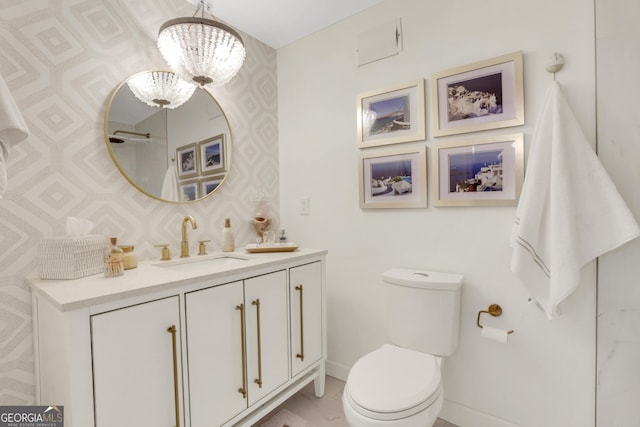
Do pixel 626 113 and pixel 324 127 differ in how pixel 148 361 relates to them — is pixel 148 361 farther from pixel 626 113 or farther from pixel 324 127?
pixel 626 113

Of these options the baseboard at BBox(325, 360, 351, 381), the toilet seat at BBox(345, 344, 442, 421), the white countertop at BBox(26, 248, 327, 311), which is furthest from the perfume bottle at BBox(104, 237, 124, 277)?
the baseboard at BBox(325, 360, 351, 381)

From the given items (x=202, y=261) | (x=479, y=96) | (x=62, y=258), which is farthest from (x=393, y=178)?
(x=62, y=258)

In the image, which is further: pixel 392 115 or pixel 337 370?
pixel 337 370

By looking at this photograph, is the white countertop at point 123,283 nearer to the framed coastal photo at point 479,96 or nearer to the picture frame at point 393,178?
the picture frame at point 393,178

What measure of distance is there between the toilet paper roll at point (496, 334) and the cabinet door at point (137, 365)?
4.52ft

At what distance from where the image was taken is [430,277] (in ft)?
5.20

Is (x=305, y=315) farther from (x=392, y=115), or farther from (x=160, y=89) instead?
(x=160, y=89)

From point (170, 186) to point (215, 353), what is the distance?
3.13ft

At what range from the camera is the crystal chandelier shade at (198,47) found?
1.41 metres

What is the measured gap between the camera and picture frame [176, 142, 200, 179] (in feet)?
5.85

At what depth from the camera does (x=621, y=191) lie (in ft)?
4.07

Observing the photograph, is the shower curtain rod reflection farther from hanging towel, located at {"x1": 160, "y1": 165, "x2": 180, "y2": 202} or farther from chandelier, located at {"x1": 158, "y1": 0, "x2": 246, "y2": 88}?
chandelier, located at {"x1": 158, "y1": 0, "x2": 246, "y2": 88}

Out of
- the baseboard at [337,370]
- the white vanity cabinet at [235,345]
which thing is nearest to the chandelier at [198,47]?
the white vanity cabinet at [235,345]

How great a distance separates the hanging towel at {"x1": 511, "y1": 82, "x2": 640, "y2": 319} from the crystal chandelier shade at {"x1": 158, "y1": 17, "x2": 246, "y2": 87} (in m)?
1.50
